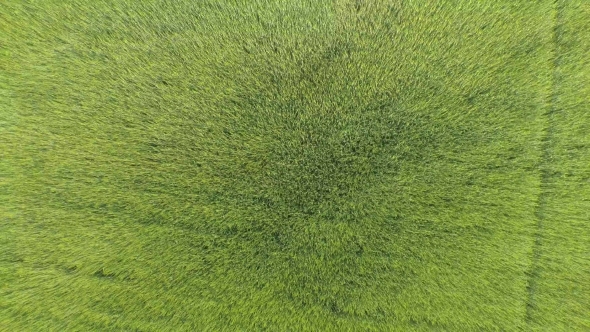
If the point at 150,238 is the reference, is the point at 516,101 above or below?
above

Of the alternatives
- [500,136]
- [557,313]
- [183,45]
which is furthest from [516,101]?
[183,45]

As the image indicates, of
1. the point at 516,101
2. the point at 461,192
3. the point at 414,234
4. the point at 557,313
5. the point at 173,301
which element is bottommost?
the point at 173,301

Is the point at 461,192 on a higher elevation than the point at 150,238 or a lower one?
higher

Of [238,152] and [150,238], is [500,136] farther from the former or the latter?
[150,238]

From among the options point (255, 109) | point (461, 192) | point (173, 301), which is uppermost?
point (255, 109)

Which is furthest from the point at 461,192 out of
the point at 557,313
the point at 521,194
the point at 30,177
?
the point at 30,177

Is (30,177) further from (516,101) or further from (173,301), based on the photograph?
(516,101)
